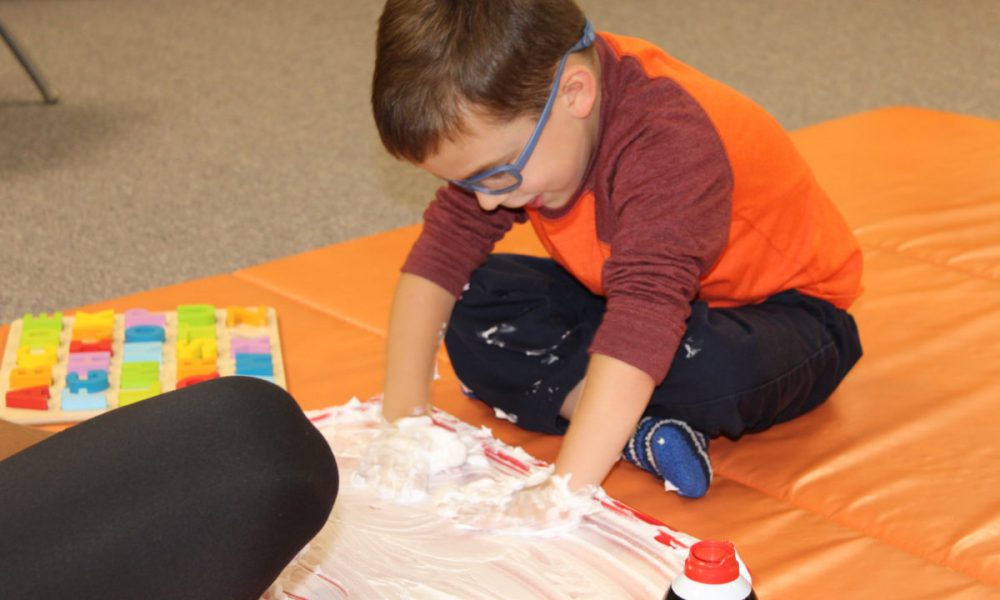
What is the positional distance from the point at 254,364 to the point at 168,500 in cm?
68

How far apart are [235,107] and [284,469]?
2066mm

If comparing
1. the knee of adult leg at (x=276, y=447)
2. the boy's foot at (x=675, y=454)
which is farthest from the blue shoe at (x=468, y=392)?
the knee of adult leg at (x=276, y=447)

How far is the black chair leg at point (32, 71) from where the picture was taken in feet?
7.89

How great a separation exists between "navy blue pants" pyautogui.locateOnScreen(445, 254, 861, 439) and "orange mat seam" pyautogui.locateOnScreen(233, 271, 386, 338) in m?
0.21

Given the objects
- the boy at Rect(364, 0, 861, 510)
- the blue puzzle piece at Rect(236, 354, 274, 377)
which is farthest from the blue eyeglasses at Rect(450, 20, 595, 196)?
the blue puzzle piece at Rect(236, 354, 274, 377)

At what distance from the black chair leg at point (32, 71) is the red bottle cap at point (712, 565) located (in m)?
2.10

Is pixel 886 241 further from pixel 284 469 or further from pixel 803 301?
pixel 284 469

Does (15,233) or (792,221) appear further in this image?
(15,233)

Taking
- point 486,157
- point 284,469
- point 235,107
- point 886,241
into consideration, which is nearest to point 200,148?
point 235,107

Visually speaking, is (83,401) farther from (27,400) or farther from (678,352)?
(678,352)

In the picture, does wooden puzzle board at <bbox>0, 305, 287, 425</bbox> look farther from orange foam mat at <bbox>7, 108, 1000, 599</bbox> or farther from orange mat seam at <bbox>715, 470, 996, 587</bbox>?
orange mat seam at <bbox>715, 470, 996, 587</bbox>

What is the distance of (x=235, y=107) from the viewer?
258 centimetres

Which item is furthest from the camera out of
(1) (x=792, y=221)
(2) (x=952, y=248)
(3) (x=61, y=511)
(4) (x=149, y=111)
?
(4) (x=149, y=111)

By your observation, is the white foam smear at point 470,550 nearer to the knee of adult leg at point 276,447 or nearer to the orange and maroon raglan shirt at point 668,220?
the orange and maroon raglan shirt at point 668,220
